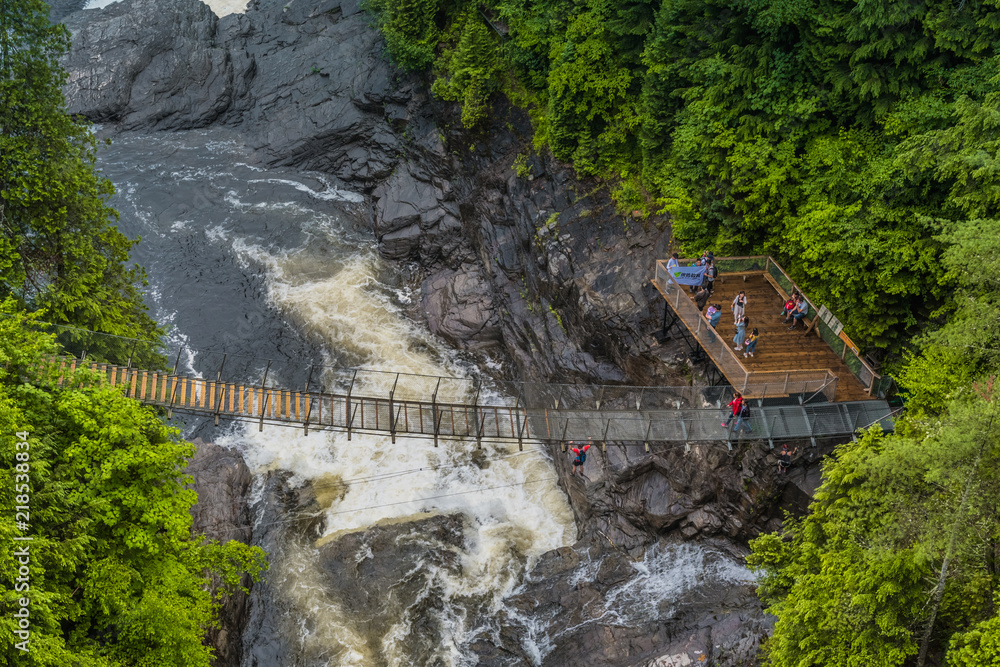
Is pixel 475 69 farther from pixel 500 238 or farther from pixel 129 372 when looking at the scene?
pixel 129 372

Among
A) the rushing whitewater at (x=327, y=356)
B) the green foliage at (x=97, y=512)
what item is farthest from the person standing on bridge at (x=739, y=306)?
the green foliage at (x=97, y=512)

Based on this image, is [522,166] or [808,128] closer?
[808,128]

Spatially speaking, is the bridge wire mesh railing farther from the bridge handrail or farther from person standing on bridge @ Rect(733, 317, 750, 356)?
the bridge handrail

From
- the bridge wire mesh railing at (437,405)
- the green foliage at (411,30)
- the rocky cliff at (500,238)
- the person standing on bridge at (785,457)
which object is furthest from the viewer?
the green foliage at (411,30)

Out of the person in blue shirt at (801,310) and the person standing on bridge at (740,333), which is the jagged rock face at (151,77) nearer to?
the person standing on bridge at (740,333)

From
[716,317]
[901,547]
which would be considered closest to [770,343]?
[716,317]

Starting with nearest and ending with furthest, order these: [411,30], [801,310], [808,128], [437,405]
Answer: [808,128] < [801,310] < [437,405] < [411,30]

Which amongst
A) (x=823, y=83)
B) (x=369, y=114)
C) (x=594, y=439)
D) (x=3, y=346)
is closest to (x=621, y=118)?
(x=823, y=83)
